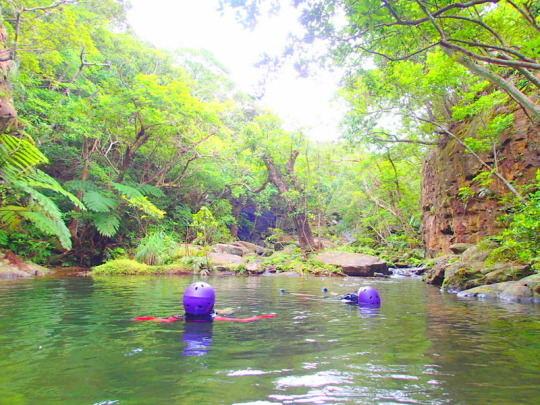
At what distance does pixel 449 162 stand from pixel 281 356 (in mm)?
13160

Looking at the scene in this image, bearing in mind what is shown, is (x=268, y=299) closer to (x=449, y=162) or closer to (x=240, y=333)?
(x=240, y=333)

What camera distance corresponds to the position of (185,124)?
15297 millimetres

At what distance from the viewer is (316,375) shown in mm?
2486

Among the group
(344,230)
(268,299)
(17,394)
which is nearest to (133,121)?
(268,299)

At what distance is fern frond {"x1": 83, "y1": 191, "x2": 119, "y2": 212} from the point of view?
1337 centimetres

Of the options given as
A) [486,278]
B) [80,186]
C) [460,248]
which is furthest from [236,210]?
[486,278]

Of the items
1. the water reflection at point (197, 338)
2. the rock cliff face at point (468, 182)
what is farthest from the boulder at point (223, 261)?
the water reflection at point (197, 338)

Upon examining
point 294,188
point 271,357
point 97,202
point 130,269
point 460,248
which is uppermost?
point 294,188

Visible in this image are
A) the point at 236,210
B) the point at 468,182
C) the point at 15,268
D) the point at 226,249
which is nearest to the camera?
the point at 15,268

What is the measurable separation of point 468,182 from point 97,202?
13.7 m

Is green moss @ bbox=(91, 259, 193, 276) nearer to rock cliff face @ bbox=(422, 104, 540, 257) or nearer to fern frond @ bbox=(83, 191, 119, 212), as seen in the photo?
fern frond @ bbox=(83, 191, 119, 212)

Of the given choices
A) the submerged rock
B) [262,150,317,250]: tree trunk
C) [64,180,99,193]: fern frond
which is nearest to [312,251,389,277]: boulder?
[262,150,317,250]: tree trunk

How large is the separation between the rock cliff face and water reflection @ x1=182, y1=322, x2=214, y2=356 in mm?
9194

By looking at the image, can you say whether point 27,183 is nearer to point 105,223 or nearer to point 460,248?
point 105,223
